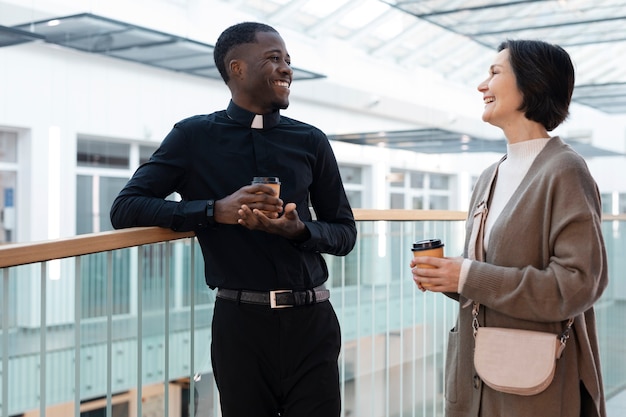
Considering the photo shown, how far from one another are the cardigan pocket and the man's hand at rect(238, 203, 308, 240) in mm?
471

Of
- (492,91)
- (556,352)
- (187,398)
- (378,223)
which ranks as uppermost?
(492,91)

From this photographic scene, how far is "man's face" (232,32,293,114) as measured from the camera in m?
2.27

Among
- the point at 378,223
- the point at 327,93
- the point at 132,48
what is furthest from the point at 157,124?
the point at 378,223

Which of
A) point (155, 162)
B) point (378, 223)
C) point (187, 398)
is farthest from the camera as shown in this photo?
point (378, 223)

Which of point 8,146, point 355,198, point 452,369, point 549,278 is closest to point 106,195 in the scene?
point 8,146

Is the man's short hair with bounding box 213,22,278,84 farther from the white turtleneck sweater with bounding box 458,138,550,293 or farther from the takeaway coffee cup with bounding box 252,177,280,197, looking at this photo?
the white turtleneck sweater with bounding box 458,138,550,293

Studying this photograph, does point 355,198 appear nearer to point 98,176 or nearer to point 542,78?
point 98,176

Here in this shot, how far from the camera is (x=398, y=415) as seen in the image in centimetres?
378

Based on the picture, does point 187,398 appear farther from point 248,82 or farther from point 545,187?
point 545,187

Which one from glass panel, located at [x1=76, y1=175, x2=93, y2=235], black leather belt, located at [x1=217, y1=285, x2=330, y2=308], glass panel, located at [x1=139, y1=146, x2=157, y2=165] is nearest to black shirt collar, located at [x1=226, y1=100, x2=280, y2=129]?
black leather belt, located at [x1=217, y1=285, x2=330, y2=308]

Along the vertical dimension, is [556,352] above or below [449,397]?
above

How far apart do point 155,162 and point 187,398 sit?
0.85m

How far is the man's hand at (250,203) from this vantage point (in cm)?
198

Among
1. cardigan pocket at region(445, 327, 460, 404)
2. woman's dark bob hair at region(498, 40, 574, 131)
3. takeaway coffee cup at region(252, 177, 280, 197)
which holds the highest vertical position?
woman's dark bob hair at region(498, 40, 574, 131)
